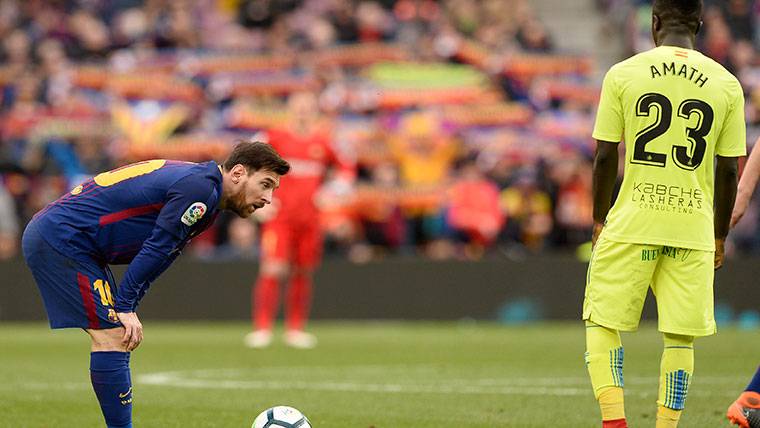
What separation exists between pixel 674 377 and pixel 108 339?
2.70 m

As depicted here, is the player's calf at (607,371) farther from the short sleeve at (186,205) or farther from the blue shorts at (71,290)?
the blue shorts at (71,290)

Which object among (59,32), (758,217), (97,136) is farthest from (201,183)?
(59,32)

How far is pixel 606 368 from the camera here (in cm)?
639

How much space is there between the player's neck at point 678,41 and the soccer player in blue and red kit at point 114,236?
1.93 m

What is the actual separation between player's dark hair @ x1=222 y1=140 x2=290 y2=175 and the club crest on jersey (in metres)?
0.28

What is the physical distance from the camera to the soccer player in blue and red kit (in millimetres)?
6336

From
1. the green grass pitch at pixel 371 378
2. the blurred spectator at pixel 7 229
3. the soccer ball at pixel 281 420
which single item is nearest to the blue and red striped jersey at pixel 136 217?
the soccer ball at pixel 281 420

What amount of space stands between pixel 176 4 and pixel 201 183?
57.7 ft

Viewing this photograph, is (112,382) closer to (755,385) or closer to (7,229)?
(755,385)

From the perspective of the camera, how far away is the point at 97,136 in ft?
67.6

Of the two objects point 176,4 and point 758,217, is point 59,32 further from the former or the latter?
point 758,217

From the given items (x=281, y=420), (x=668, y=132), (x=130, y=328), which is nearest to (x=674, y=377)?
(x=668, y=132)

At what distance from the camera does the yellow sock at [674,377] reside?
20.9 ft

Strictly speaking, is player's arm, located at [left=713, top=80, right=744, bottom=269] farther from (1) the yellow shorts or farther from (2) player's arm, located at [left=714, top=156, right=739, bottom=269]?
(1) the yellow shorts
